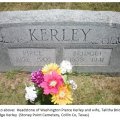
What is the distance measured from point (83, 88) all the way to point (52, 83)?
1.78 meters

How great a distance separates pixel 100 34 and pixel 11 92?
1.53 m

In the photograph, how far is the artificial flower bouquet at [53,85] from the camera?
2.54 m

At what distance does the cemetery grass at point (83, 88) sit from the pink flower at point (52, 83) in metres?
1.61

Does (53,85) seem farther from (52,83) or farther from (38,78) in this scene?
(38,78)

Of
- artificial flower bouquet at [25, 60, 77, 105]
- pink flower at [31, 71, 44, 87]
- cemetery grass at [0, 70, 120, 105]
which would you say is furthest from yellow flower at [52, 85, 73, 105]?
cemetery grass at [0, 70, 120, 105]

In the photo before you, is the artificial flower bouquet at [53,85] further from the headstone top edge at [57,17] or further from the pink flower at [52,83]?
the headstone top edge at [57,17]

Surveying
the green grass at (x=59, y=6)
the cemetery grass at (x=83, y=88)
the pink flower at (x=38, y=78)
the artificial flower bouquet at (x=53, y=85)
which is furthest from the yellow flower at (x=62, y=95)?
the green grass at (x=59, y=6)

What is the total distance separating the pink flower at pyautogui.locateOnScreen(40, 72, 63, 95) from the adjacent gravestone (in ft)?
3.88

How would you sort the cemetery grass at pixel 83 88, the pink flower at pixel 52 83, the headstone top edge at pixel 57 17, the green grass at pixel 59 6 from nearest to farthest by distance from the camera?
1. the pink flower at pixel 52 83
2. the headstone top edge at pixel 57 17
3. the cemetery grass at pixel 83 88
4. the green grass at pixel 59 6

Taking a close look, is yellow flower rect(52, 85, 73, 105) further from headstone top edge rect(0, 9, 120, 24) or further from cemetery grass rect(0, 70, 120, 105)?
cemetery grass rect(0, 70, 120, 105)

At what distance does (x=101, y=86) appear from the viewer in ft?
14.1

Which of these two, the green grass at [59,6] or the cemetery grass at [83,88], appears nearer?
the cemetery grass at [83,88]
